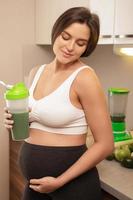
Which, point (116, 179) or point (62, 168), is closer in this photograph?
point (62, 168)

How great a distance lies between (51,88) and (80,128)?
18 centimetres

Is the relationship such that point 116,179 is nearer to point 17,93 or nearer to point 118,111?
point 17,93

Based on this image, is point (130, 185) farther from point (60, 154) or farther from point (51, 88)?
point (51, 88)

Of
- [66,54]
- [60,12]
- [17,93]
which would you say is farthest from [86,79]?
[60,12]

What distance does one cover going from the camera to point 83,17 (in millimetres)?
1060

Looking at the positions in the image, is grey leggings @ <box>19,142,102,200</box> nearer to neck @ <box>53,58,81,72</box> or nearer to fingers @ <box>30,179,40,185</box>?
fingers @ <box>30,179,40,185</box>

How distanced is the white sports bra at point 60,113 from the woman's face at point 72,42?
59 mm

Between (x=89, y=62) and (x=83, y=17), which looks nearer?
(x=83, y=17)

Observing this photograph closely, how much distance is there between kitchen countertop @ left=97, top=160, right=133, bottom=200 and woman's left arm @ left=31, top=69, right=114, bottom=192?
19 cm

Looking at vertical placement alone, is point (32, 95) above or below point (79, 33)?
below

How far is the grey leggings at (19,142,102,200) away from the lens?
1060 mm

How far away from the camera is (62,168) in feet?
3.50

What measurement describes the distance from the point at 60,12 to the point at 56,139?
3.35ft

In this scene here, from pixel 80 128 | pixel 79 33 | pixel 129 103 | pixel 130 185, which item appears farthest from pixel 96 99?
pixel 129 103
